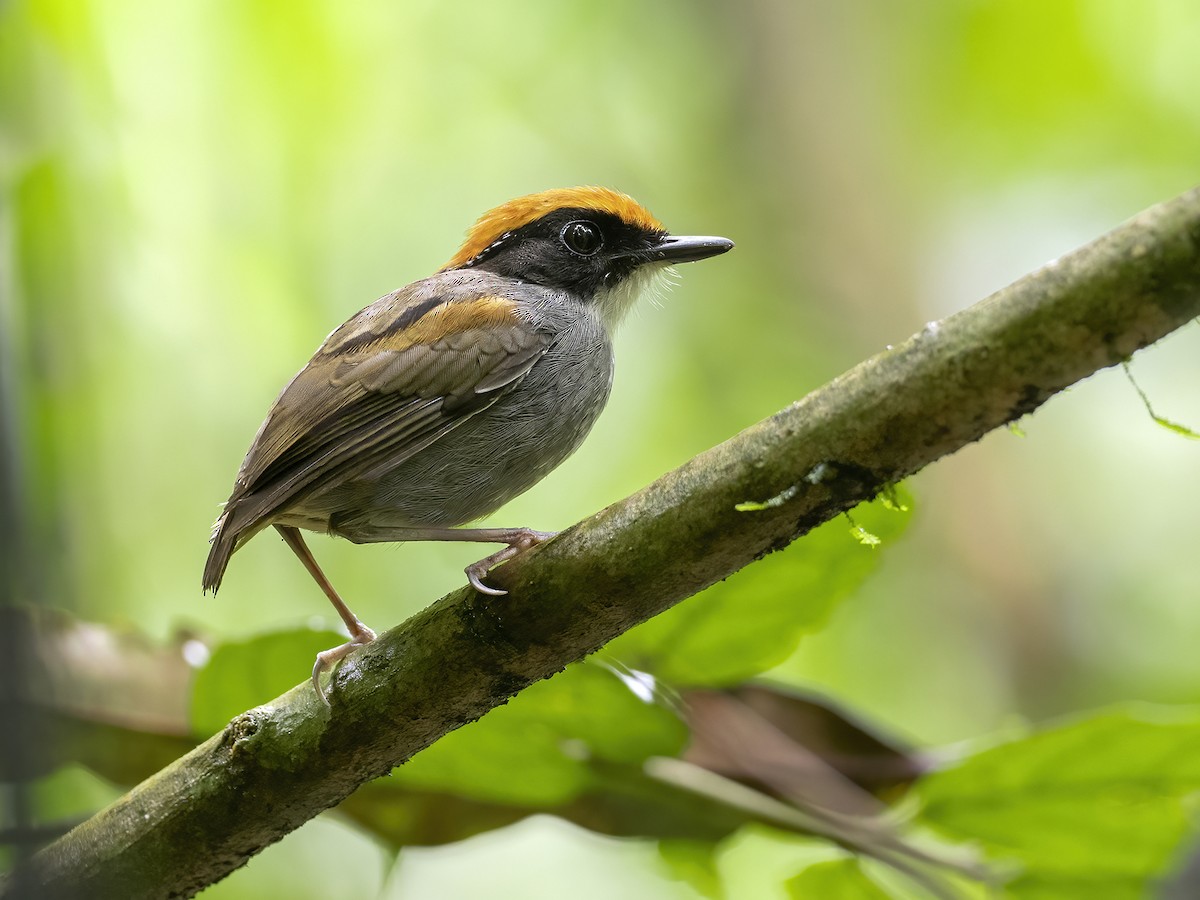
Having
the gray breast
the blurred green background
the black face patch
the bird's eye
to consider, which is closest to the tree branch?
the gray breast

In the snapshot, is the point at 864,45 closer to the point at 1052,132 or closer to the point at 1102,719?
the point at 1052,132

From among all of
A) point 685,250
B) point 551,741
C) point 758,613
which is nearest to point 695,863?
point 551,741

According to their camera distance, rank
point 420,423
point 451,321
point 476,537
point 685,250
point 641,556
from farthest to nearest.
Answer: point 685,250
point 451,321
point 420,423
point 476,537
point 641,556

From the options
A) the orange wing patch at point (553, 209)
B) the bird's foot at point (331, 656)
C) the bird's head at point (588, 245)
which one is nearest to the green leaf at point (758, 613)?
the bird's foot at point (331, 656)

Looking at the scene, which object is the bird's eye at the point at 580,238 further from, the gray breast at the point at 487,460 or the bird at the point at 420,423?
the gray breast at the point at 487,460

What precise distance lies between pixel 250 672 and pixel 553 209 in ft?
7.06

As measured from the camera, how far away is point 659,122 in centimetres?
923

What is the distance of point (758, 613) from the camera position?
284 centimetres

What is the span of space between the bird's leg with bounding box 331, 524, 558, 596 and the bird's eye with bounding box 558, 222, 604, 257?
4.52 ft

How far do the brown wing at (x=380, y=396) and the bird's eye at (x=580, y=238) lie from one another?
2.25 feet

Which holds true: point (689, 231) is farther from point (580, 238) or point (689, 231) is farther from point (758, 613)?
point (758, 613)

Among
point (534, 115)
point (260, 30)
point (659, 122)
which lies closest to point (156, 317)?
point (260, 30)

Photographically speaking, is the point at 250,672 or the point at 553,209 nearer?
the point at 250,672

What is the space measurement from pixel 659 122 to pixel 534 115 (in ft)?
3.38
